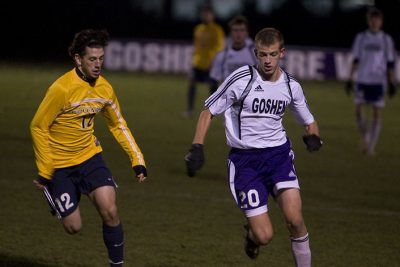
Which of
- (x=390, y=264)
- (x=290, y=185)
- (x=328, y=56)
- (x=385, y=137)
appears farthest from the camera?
(x=328, y=56)

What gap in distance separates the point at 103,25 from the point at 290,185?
2777 cm

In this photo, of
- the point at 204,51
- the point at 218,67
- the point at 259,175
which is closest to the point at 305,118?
the point at 259,175

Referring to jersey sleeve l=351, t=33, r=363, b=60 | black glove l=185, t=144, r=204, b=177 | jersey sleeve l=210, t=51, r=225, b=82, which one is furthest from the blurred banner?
black glove l=185, t=144, r=204, b=177

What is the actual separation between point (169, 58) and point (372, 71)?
1523cm

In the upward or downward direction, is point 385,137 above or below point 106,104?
below

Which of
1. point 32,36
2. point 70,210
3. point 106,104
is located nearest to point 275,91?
point 106,104

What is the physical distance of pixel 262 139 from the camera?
7008 millimetres

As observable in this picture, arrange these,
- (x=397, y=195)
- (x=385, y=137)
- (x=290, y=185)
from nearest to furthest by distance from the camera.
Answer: (x=290, y=185) → (x=397, y=195) → (x=385, y=137)

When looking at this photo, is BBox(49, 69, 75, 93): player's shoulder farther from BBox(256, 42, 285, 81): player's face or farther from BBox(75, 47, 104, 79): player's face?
BBox(256, 42, 285, 81): player's face

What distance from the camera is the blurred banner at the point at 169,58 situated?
92.9 feet

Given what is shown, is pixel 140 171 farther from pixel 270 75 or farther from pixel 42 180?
pixel 270 75

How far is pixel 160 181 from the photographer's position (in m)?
12.0

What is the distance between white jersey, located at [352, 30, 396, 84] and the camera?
48.6 ft

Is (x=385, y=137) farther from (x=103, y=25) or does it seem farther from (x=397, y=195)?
(x=103, y=25)
